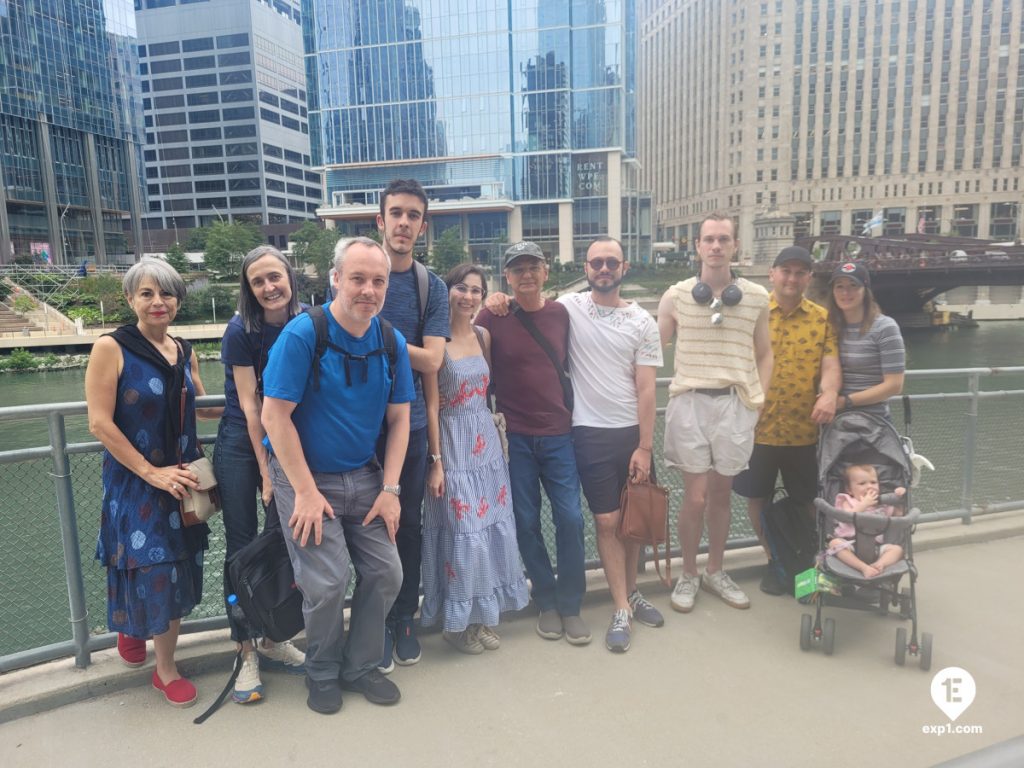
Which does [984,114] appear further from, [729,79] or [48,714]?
[48,714]

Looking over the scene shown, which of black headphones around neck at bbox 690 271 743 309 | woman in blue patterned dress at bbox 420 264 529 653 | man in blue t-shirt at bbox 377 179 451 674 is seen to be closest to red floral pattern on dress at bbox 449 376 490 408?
woman in blue patterned dress at bbox 420 264 529 653

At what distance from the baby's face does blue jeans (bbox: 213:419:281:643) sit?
2.73m

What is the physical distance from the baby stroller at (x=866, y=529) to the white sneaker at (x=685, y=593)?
21.7 inches

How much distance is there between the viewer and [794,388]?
358cm

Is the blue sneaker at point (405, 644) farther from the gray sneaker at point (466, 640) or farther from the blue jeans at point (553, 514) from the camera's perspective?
the blue jeans at point (553, 514)

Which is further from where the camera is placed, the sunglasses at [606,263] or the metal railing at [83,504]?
the sunglasses at [606,263]

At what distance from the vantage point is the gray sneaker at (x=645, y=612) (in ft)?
10.6

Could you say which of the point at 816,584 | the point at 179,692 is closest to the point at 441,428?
the point at 179,692

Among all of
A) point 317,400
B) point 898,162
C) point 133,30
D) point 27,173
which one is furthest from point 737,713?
point 898,162

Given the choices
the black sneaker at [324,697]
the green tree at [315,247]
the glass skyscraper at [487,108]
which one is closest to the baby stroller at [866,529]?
the black sneaker at [324,697]

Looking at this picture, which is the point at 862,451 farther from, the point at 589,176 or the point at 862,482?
the point at 589,176

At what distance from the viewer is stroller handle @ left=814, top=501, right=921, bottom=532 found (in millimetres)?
3084

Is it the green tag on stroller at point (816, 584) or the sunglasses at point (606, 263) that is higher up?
the sunglasses at point (606, 263)

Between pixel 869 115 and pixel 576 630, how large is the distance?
9747 cm
